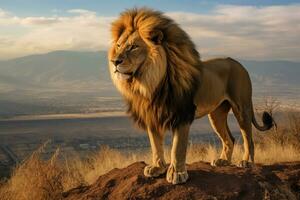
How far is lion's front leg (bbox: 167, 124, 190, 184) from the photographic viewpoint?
212 inches

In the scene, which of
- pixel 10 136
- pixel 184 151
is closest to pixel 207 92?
pixel 184 151

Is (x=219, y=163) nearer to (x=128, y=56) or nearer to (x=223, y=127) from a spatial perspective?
(x=223, y=127)

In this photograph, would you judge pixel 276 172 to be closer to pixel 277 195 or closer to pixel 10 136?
pixel 277 195

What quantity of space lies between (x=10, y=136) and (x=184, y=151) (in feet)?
Answer: 129

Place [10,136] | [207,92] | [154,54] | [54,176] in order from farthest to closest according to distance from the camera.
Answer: [10,136] → [54,176] → [207,92] → [154,54]

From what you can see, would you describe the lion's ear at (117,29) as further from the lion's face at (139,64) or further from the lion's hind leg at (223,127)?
the lion's hind leg at (223,127)

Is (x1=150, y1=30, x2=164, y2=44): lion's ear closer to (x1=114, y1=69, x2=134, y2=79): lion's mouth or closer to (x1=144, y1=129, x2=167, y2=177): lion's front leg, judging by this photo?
Result: (x1=114, y1=69, x2=134, y2=79): lion's mouth

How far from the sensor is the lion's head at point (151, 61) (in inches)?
200

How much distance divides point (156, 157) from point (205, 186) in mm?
660

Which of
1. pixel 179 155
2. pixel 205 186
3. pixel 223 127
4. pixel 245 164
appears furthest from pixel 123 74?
pixel 223 127

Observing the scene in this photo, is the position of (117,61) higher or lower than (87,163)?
higher

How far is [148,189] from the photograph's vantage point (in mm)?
5461

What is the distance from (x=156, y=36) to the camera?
5188 millimetres

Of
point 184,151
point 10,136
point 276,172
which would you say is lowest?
point 10,136
